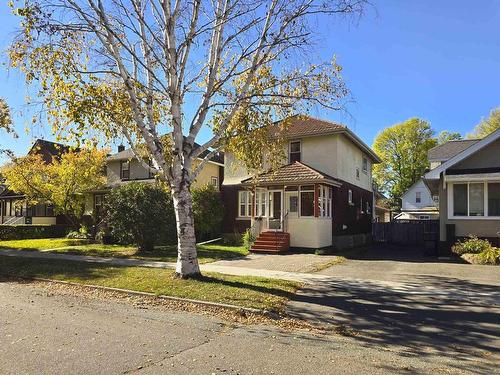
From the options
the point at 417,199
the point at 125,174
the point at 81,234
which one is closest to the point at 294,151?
the point at 125,174

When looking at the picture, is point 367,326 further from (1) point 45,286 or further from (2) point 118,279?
(1) point 45,286

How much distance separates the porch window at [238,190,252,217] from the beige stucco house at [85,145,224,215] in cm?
548

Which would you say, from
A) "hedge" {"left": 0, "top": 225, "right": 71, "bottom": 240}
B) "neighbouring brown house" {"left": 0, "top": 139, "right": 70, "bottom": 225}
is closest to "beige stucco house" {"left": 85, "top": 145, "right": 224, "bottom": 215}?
"hedge" {"left": 0, "top": 225, "right": 71, "bottom": 240}

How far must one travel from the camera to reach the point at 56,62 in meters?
10.8

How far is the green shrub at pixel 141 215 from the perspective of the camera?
63.3ft

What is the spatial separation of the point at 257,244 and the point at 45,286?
412 inches

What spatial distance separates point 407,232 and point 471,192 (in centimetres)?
1119

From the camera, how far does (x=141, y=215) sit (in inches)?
757

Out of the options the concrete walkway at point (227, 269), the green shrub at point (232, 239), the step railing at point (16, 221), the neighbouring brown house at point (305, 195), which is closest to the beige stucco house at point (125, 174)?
the neighbouring brown house at point (305, 195)

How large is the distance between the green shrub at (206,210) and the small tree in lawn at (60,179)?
812 centimetres

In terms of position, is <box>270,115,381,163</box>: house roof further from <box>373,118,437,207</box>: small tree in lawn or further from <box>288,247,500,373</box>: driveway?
<box>373,118,437,207</box>: small tree in lawn

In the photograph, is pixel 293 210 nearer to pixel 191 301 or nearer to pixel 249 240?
pixel 249 240

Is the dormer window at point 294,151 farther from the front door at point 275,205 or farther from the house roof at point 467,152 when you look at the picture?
the house roof at point 467,152

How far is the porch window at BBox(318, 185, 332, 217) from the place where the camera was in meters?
20.7
